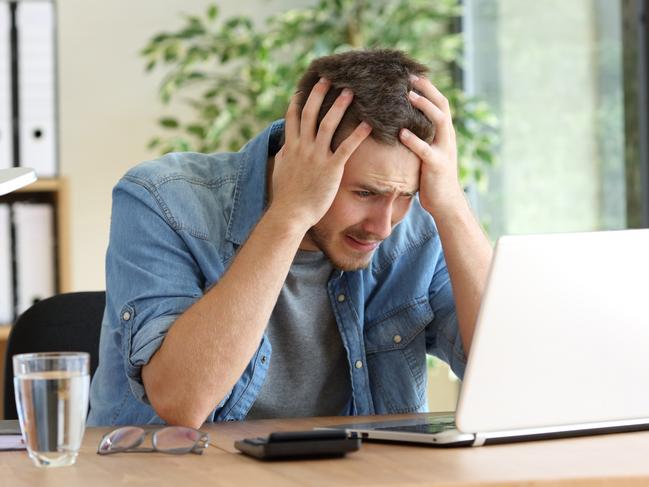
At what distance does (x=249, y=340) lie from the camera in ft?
4.62

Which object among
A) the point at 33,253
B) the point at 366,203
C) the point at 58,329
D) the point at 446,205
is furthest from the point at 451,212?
the point at 33,253

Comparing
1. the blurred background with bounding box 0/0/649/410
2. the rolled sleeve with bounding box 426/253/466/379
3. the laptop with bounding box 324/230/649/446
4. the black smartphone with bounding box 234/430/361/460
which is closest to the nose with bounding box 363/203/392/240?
the rolled sleeve with bounding box 426/253/466/379

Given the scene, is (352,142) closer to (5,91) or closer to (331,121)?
(331,121)

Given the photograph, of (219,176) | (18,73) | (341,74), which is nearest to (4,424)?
(219,176)

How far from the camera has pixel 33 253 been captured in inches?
116

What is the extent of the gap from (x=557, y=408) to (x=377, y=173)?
0.49 m

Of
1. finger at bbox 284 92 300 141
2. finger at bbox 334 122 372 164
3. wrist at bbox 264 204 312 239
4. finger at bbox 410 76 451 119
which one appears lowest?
wrist at bbox 264 204 312 239

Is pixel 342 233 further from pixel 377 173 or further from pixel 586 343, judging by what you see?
pixel 586 343

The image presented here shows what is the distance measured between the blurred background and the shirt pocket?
131 centimetres

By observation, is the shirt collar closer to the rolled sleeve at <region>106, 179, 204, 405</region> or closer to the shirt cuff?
the rolled sleeve at <region>106, 179, 204, 405</region>

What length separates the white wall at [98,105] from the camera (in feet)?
11.1

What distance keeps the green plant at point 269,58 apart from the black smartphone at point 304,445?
2118mm

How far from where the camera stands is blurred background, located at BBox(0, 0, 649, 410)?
2953mm

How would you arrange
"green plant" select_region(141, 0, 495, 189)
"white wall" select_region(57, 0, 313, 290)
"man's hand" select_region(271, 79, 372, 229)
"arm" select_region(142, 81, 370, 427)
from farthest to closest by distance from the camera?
"white wall" select_region(57, 0, 313, 290), "green plant" select_region(141, 0, 495, 189), "man's hand" select_region(271, 79, 372, 229), "arm" select_region(142, 81, 370, 427)
